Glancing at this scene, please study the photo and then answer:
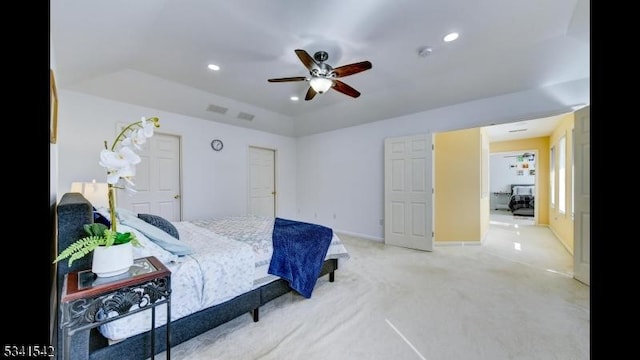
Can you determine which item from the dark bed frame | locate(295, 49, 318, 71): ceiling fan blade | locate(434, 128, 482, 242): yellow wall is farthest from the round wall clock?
locate(434, 128, 482, 242): yellow wall

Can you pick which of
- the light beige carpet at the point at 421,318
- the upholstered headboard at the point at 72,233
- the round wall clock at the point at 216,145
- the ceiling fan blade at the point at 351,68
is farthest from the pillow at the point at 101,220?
the round wall clock at the point at 216,145

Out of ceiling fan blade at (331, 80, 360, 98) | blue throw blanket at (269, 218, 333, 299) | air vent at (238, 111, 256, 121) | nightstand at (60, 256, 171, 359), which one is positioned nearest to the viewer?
nightstand at (60, 256, 171, 359)

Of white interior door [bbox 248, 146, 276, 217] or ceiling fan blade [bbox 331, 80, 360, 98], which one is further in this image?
white interior door [bbox 248, 146, 276, 217]

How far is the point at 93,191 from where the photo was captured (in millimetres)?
2748

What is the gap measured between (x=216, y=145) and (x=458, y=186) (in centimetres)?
455

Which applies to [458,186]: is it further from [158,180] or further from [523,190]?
[523,190]

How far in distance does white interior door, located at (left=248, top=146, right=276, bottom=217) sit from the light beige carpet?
9.01 feet

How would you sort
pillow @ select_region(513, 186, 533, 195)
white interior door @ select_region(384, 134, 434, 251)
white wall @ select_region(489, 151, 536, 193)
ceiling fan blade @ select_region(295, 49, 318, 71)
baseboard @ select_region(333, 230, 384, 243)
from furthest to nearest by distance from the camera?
white wall @ select_region(489, 151, 536, 193), pillow @ select_region(513, 186, 533, 195), baseboard @ select_region(333, 230, 384, 243), white interior door @ select_region(384, 134, 434, 251), ceiling fan blade @ select_region(295, 49, 318, 71)

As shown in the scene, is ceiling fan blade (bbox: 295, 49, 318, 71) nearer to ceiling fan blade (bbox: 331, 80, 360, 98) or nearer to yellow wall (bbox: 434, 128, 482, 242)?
ceiling fan blade (bbox: 331, 80, 360, 98)

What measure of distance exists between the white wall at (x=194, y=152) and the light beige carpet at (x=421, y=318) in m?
2.73

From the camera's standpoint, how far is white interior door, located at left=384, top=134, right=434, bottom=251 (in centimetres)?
404

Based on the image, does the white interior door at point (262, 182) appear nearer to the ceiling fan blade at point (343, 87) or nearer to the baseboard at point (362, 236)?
the baseboard at point (362, 236)
